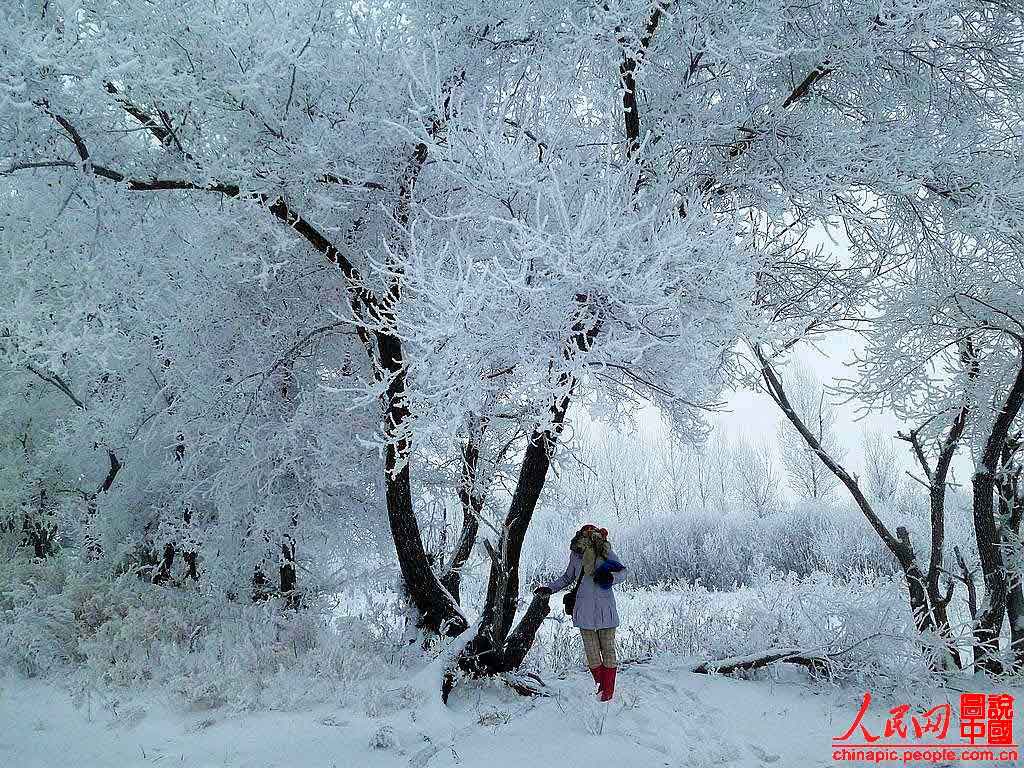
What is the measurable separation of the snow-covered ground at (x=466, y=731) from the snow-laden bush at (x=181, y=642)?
0.87ft

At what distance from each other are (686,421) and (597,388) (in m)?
1.57

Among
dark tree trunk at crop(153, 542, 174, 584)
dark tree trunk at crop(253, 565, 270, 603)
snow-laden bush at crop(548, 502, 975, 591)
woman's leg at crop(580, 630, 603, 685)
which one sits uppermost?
dark tree trunk at crop(153, 542, 174, 584)

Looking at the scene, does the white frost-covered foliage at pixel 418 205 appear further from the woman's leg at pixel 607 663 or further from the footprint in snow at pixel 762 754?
the footprint in snow at pixel 762 754

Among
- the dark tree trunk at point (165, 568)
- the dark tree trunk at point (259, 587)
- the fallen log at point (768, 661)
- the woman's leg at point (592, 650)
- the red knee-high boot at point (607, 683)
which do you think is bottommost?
the fallen log at point (768, 661)

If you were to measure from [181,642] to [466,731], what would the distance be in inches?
131

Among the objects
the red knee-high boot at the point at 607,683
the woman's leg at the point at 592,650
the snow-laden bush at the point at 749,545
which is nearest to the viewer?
the red knee-high boot at the point at 607,683

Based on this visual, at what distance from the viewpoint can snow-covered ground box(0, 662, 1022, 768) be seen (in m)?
4.47

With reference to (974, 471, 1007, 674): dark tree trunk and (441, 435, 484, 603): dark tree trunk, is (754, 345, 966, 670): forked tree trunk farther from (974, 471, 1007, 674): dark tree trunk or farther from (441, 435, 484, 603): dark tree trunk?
(441, 435, 484, 603): dark tree trunk

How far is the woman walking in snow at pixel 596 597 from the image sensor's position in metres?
5.27

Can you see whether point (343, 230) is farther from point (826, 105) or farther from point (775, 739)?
point (775, 739)

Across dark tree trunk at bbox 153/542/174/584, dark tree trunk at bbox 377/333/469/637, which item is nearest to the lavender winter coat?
dark tree trunk at bbox 377/333/469/637

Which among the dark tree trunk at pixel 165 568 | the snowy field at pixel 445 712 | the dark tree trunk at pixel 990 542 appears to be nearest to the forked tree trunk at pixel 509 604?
the snowy field at pixel 445 712

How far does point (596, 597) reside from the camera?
532 centimetres

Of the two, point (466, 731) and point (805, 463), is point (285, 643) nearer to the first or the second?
point (466, 731)
